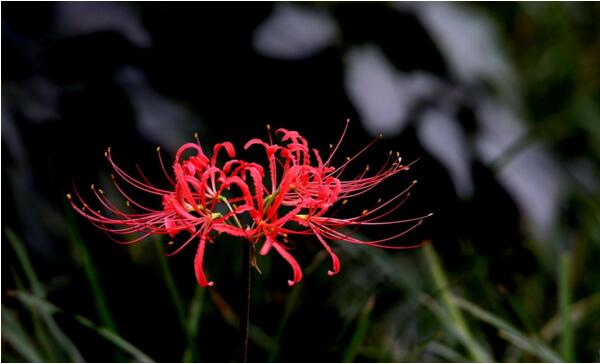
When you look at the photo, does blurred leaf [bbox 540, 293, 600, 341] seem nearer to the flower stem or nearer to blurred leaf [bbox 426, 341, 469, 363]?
blurred leaf [bbox 426, 341, 469, 363]

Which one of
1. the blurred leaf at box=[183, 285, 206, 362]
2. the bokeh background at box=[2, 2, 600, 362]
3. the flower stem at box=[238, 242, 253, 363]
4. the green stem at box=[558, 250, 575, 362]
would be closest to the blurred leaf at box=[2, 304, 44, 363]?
the bokeh background at box=[2, 2, 600, 362]

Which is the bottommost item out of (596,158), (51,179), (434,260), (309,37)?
(596,158)

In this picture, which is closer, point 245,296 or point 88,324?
point 245,296

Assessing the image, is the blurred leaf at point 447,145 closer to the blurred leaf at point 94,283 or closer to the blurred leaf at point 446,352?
the blurred leaf at point 446,352

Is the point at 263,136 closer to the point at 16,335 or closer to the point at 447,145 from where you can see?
the point at 447,145

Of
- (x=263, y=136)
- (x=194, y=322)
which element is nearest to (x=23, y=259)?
(x=194, y=322)

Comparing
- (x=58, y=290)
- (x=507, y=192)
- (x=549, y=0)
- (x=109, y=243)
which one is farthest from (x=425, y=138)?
(x=549, y=0)

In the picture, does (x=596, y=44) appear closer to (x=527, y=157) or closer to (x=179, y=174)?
(x=527, y=157)

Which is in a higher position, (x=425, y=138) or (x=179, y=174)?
(x=179, y=174)

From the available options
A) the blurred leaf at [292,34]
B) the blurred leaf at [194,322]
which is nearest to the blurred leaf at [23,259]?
the blurred leaf at [194,322]
